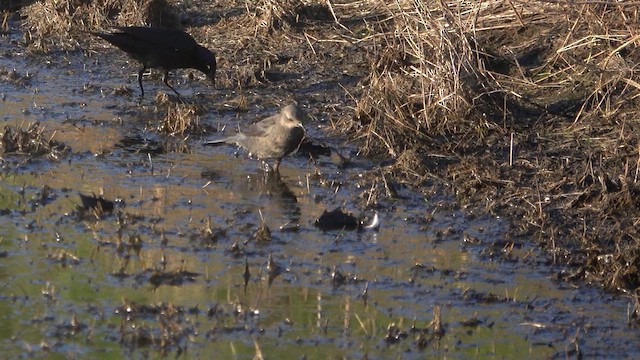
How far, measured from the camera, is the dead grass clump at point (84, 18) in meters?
12.5

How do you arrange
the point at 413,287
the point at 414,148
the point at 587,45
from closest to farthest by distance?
the point at 413,287 → the point at 414,148 → the point at 587,45

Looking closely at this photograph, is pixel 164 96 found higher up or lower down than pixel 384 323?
lower down

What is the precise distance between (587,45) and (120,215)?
14.9 feet

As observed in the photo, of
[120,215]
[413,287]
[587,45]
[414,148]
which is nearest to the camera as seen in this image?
[413,287]

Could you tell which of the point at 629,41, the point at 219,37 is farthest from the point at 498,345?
the point at 219,37

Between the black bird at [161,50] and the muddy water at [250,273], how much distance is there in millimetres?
1545

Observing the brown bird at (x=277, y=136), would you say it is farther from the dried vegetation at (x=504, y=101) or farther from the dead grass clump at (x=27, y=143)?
the dead grass clump at (x=27, y=143)

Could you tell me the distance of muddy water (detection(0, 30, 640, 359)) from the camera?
601 cm

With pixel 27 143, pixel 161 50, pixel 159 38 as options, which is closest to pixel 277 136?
pixel 27 143

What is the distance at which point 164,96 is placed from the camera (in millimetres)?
10742

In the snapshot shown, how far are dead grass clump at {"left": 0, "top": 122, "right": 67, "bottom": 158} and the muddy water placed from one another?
8 cm

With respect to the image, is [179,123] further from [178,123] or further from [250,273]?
[250,273]

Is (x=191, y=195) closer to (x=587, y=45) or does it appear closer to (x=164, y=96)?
(x=164, y=96)

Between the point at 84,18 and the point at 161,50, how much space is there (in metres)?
2.23
